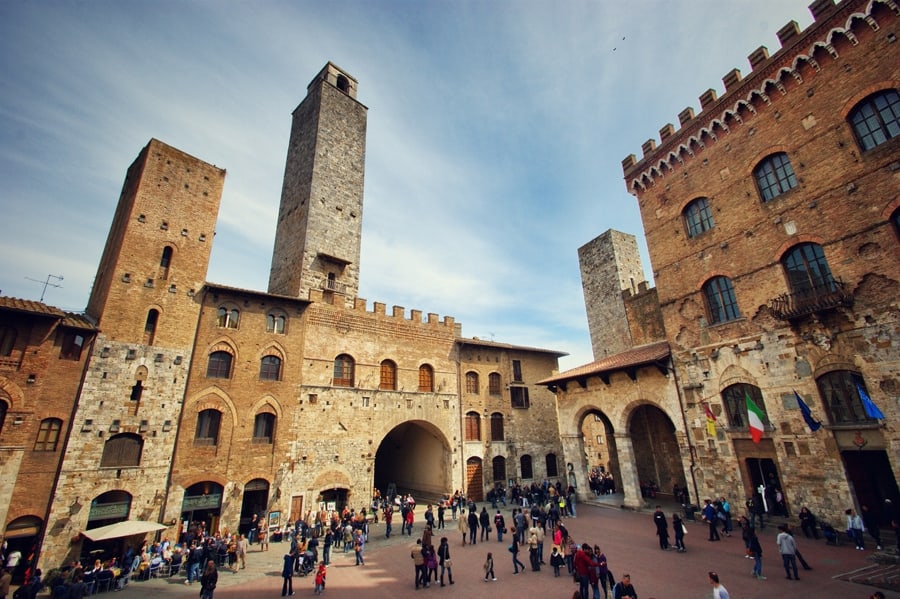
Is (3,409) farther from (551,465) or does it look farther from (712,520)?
(551,465)

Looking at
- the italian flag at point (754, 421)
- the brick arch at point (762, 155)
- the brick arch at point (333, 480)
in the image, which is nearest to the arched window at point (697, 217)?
the brick arch at point (762, 155)

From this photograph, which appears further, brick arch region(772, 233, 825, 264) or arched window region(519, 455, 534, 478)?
arched window region(519, 455, 534, 478)

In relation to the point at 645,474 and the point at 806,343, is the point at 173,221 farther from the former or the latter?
the point at 645,474

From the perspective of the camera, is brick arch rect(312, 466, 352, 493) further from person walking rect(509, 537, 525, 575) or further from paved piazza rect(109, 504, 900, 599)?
person walking rect(509, 537, 525, 575)

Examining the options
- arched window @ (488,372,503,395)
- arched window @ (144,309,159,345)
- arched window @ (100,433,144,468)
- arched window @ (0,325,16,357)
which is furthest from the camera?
arched window @ (488,372,503,395)

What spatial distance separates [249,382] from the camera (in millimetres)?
18438

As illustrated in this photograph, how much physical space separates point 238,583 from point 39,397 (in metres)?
9.91

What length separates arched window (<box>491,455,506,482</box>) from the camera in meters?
25.4

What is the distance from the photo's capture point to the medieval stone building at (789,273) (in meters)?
11.9

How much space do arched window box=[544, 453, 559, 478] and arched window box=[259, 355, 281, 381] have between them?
18327 mm

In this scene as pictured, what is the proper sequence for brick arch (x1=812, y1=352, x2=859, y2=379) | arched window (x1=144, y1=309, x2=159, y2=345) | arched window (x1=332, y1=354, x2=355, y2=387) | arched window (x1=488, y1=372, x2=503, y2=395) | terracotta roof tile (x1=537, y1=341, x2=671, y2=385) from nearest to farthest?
brick arch (x1=812, y1=352, x2=859, y2=379) < arched window (x1=144, y1=309, x2=159, y2=345) < terracotta roof tile (x1=537, y1=341, x2=671, y2=385) < arched window (x1=332, y1=354, x2=355, y2=387) < arched window (x1=488, y1=372, x2=503, y2=395)

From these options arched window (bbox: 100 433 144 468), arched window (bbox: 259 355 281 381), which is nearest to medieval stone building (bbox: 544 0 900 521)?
arched window (bbox: 259 355 281 381)

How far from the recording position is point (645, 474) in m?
22.5

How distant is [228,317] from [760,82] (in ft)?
79.8
